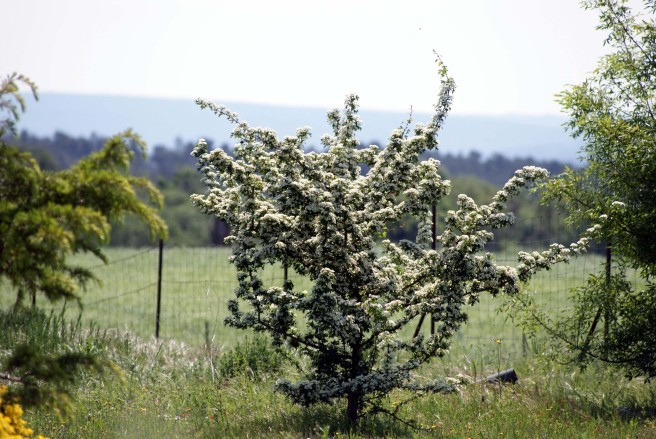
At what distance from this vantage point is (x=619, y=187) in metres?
8.63

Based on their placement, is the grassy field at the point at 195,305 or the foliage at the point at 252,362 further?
the grassy field at the point at 195,305

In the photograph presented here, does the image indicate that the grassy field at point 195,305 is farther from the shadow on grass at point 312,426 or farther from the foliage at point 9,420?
the foliage at point 9,420

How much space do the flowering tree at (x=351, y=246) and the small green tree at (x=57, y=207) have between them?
2.04 meters

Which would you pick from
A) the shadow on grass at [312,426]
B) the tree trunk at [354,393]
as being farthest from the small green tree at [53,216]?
the tree trunk at [354,393]

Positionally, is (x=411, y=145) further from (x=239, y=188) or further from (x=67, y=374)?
(x=67, y=374)

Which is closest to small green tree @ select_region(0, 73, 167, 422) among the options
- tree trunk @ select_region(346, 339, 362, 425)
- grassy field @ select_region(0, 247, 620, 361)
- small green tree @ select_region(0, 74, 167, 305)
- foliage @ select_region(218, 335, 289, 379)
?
small green tree @ select_region(0, 74, 167, 305)

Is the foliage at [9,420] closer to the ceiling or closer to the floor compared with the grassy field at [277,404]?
closer to the ceiling

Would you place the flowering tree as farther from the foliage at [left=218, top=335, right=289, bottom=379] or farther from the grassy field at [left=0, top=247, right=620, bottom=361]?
the grassy field at [left=0, top=247, right=620, bottom=361]

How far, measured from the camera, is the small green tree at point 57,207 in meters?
4.69

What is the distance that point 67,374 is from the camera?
5.01m

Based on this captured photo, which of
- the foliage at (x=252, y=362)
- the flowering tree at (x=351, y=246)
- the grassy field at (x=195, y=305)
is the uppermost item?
the flowering tree at (x=351, y=246)

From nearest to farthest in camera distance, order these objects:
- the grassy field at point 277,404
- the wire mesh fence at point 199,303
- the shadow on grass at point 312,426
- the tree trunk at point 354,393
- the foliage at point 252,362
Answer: the shadow on grass at point 312,426
the grassy field at point 277,404
the tree trunk at point 354,393
the foliage at point 252,362
the wire mesh fence at point 199,303

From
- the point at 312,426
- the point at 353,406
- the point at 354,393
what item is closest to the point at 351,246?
the point at 354,393

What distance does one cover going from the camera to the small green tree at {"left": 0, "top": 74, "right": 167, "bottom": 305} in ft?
15.4
